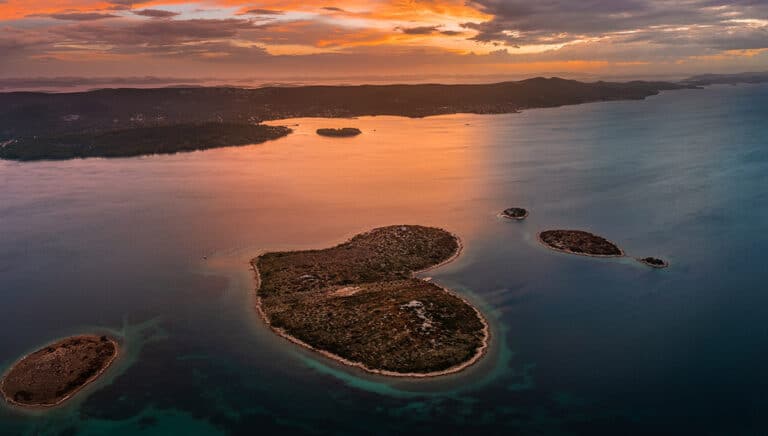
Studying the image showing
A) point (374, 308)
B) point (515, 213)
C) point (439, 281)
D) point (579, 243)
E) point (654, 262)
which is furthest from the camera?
point (515, 213)

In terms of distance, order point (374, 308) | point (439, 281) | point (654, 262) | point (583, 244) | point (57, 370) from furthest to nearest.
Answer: point (583, 244), point (654, 262), point (439, 281), point (374, 308), point (57, 370)

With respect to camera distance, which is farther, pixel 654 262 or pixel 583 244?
pixel 583 244

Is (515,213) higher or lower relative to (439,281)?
higher

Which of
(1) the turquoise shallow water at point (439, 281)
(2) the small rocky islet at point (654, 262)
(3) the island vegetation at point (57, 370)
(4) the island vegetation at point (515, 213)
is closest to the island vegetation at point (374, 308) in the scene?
(1) the turquoise shallow water at point (439, 281)

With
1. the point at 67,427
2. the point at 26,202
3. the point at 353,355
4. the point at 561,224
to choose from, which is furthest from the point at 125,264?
the point at 561,224

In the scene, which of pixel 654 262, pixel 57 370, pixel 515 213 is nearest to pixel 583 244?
pixel 654 262

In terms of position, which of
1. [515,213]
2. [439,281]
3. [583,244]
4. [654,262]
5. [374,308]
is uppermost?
[515,213]

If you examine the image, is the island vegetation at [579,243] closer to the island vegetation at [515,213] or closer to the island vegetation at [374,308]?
the island vegetation at [515,213]

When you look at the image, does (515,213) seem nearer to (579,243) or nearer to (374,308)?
(579,243)
